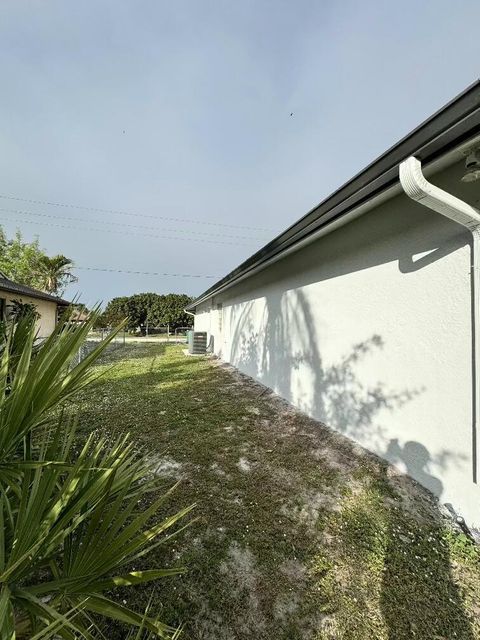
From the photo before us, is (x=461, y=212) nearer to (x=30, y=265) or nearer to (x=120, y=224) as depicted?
A: (x=120, y=224)

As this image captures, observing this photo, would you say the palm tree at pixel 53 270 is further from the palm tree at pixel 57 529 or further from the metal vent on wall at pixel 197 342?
the palm tree at pixel 57 529

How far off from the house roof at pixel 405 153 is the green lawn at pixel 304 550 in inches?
102

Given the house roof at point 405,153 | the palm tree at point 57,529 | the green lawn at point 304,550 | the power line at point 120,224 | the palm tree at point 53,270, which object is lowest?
the green lawn at point 304,550

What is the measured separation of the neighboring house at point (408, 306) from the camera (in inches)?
85.1

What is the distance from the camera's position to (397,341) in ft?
9.87

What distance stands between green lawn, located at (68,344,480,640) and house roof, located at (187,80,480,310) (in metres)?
2.60

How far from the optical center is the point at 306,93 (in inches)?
417

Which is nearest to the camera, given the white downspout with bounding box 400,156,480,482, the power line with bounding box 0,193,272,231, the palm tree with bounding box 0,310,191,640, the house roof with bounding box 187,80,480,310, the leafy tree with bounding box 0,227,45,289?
the palm tree with bounding box 0,310,191,640

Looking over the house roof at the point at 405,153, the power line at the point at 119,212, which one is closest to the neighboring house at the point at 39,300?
the power line at the point at 119,212

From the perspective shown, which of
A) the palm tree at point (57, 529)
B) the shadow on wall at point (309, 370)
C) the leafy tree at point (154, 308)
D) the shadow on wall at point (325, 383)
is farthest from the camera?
the leafy tree at point (154, 308)

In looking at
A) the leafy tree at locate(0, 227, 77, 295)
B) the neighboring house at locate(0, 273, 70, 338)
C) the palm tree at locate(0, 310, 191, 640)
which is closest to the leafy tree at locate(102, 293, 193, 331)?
the leafy tree at locate(0, 227, 77, 295)

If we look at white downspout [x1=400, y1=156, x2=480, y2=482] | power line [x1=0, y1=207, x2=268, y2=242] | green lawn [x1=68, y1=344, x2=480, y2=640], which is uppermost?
power line [x1=0, y1=207, x2=268, y2=242]

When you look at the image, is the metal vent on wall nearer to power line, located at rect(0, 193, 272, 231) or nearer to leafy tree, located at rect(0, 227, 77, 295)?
power line, located at rect(0, 193, 272, 231)

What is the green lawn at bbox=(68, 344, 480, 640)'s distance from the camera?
1659 millimetres
